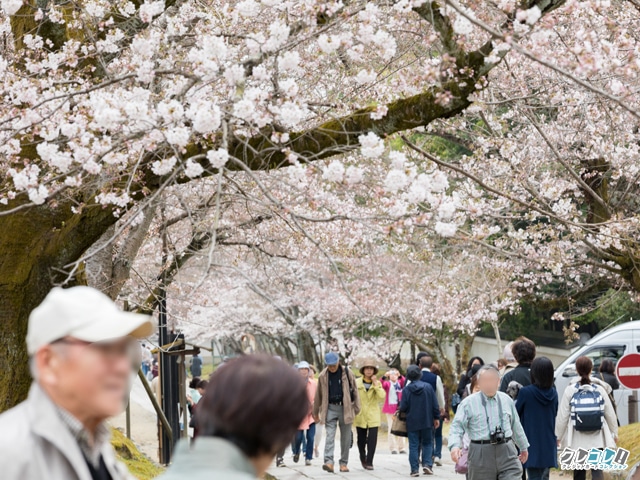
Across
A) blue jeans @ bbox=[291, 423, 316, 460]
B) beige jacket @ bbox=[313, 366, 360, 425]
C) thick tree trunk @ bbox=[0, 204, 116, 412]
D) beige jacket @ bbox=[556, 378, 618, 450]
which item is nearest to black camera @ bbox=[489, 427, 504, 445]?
beige jacket @ bbox=[556, 378, 618, 450]

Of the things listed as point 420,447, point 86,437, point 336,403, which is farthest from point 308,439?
point 86,437

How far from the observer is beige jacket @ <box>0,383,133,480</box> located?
2.03 metres

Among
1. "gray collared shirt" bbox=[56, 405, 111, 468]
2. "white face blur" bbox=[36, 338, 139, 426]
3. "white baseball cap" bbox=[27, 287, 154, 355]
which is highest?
"white baseball cap" bbox=[27, 287, 154, 355]

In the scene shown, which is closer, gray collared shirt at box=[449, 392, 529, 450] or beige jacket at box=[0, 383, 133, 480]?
beige jacket at box=[0, 383, 133, 480]

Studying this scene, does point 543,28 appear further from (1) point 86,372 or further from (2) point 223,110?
(1) point 86,372

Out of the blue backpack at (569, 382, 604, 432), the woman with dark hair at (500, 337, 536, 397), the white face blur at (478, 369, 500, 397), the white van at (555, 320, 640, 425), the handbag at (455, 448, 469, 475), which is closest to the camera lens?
the white face blur at (478, 369, 500, 397)

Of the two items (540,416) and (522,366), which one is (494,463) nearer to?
(540,416)

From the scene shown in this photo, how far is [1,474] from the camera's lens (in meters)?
2.03

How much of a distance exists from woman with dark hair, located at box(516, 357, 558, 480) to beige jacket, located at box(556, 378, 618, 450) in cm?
16

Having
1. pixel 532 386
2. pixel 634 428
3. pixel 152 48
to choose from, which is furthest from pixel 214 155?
pixel 634 428

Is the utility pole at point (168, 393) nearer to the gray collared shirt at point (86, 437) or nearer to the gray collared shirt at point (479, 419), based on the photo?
the gray collared shirt at point (479, 419)

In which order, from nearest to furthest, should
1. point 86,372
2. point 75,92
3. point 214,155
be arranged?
point 86,372 < point 214,155 < point 75,92

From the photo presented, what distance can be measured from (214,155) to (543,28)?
9.01 ft

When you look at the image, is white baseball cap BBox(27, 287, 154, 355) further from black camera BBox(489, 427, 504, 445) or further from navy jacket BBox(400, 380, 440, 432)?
navy jacket BBox(400, 380, 440, 432)
